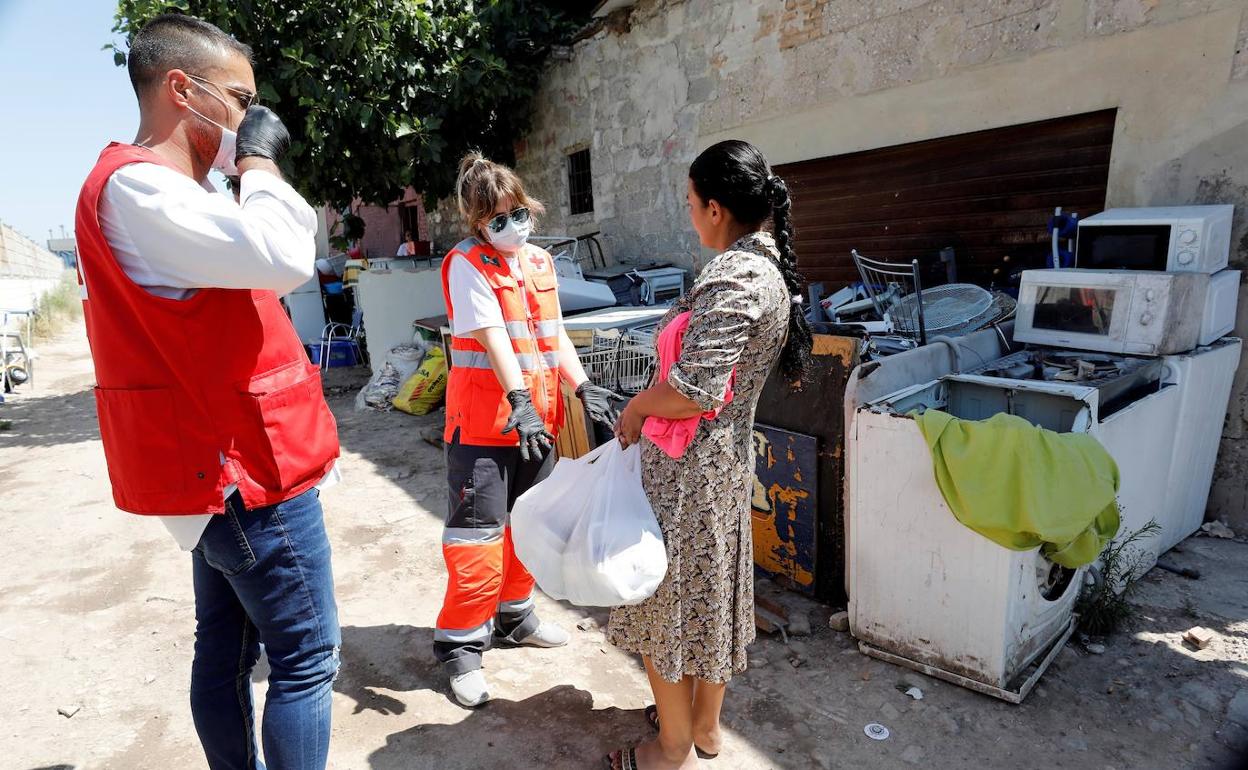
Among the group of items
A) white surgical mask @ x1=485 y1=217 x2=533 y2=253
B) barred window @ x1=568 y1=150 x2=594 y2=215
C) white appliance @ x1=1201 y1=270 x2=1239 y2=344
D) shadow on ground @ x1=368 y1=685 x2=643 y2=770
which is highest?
barred window @ x1=568 y1=150 x2=594 y2=215

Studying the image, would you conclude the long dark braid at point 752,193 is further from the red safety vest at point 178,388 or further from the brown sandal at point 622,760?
the brown sandal at point 622,760

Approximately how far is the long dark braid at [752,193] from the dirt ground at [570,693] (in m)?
1.39

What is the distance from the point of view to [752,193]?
177cm

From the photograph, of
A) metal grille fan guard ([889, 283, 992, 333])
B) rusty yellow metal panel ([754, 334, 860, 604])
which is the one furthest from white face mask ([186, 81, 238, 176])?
metal grille fan guard ([889, 283, 992, 333])

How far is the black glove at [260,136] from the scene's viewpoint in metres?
1.52

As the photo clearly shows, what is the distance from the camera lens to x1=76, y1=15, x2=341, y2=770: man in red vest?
52.9 inches

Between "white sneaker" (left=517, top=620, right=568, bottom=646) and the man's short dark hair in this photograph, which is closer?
the man's short dark hair

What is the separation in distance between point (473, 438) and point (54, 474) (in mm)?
5093

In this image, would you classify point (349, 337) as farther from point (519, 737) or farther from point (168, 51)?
point (168, 51)

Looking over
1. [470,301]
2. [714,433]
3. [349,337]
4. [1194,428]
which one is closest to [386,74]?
[349,337]

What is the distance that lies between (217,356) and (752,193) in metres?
1.28

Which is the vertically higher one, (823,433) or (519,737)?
(823,433)

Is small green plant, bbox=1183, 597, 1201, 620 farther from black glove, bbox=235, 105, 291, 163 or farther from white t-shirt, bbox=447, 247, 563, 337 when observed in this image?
black glove, bbox=235, 105, 291, 163

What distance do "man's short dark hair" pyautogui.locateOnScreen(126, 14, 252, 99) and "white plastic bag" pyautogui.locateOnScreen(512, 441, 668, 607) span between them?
1293 millimetres
